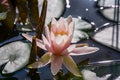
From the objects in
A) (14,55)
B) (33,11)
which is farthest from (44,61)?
(33,11)

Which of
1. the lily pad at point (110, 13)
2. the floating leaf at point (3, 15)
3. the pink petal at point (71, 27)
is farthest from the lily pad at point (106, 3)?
the pink petal at point (71, 27)

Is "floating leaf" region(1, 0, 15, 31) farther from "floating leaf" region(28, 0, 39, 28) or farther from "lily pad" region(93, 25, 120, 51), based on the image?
"lily pad" region(93, 25, 120, 51)

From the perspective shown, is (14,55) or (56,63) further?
(14,55)

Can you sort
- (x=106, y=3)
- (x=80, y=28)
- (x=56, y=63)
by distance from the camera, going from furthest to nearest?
(x=106, y=3)
(x=80, y=28)
(x=56, y=63)

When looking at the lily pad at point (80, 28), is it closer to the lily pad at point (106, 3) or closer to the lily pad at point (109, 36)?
the lily pad at point (109, 36)

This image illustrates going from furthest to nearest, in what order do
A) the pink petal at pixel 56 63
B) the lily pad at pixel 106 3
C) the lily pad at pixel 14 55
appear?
the lily pad at pixel 106 3, the lily pad at pixel 14 55, the pink petal at pixel 56 63

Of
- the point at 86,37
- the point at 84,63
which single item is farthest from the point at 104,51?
the point at 84,63

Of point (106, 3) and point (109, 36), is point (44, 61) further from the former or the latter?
point (106, 3)
